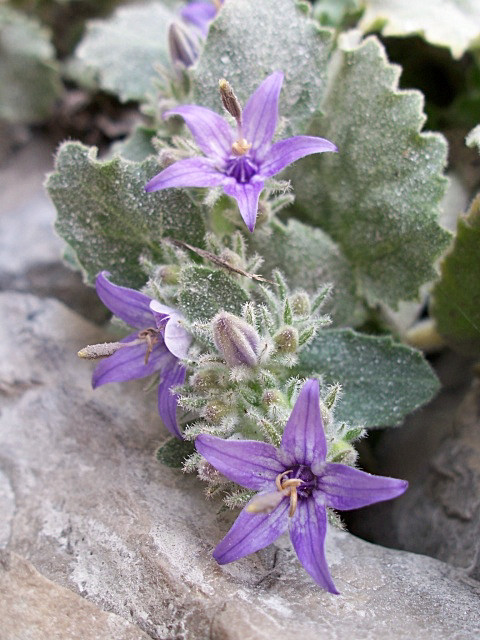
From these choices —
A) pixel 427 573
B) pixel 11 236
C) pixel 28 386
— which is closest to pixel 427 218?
pixel 427 573

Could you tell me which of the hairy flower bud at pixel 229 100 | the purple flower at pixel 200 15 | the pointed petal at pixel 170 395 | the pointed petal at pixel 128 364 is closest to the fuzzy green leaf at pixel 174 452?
the pointed petal at pixel 170 395

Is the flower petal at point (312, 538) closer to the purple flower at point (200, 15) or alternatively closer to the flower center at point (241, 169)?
the flower center at point (241, 169)

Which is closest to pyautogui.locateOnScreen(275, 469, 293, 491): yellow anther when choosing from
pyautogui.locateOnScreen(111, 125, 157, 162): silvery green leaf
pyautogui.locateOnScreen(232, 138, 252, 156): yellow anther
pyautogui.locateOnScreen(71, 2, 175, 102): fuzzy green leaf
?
pyautogui.locateOnScreen(232, 138, 252, 156): yellow anther

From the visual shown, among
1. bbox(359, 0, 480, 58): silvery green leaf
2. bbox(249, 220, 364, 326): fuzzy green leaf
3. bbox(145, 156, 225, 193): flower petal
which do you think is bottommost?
bbox(249, 220, 364, 326): fuzzy green leaf

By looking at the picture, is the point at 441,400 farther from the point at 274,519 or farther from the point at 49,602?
the point at 49,602

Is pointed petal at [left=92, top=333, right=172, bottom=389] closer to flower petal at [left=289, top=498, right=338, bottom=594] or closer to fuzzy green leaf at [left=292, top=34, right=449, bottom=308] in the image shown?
flower petal at [left=289, top=498, right=338, bottom=594]

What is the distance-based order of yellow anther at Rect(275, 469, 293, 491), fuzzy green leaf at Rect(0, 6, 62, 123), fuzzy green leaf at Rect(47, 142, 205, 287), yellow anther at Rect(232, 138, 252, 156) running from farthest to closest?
fuzzy green leaf at Rect(0, 6, 62, 123), fuzzy green leaf at Rect(47, 142, 205, 287), yellow anther at Rect(232, 138, 252, 156), yellow anther at Rect(275, 469, 293, 491)
